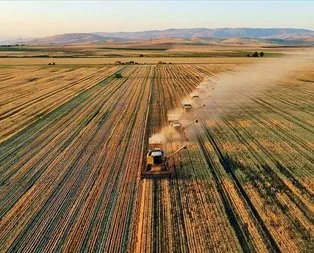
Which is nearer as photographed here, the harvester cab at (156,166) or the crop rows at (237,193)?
the crop rows at (237,193)

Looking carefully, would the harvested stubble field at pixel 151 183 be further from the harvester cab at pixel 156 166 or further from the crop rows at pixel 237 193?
the harvester cab at pixel 156 166

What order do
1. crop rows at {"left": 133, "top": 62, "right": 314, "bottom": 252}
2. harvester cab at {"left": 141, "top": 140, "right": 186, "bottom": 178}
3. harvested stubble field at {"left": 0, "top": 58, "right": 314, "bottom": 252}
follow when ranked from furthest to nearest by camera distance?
harvester cab at {"left": 141, "top": 140, "right": 186, "bottom": 178} < harvested stubble field at {"left": 0, "top": 58, "right": 314, "bottom": 252} < crop rows at {"left": 133, "top": 62, "right": 314, "bottom": 252}

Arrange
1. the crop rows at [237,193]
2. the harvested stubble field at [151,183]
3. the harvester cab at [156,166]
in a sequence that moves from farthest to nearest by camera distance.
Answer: the harvester cab at [156,166], the harvested stubble field at [151,183], the crop rows at [237,193]

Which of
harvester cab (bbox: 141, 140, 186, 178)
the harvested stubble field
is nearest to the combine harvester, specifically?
harvester cab (bbox: 141, 140, 186, 178)

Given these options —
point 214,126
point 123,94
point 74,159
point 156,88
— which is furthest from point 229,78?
point 74,159

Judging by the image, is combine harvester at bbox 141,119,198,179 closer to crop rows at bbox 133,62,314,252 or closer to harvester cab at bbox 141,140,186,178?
harvester cab at bbox 141,140,186,178

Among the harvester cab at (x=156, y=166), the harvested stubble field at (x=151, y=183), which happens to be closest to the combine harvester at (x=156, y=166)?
the harvester cab at (x=156, y=166)

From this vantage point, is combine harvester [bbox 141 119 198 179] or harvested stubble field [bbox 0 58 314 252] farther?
combine harvester [bbox 141 119 198 179]

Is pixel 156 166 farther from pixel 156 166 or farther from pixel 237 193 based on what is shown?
pixel 237 193

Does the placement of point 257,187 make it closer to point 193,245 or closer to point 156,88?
point 193,245

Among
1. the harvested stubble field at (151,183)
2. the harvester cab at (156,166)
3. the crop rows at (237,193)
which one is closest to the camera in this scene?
the crop rows at (237,193)
